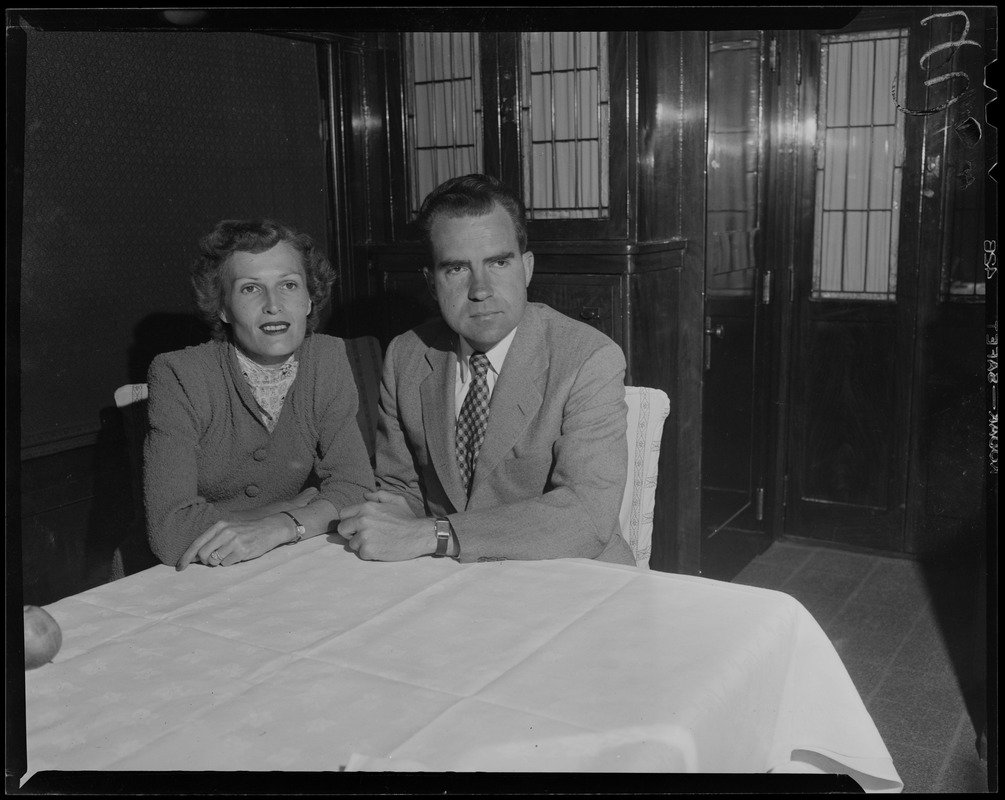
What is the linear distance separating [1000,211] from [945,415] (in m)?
2.95

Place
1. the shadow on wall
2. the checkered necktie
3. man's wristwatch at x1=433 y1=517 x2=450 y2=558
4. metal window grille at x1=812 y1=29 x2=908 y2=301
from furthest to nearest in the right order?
metal window grille at x1=812 y1=29 x2=908 y2=301, the shadow on wall, the checkered necktie, man's wristwatch at x1=433 y1=517 x2=450 y2=558

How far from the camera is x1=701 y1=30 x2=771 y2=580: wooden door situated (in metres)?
3.54

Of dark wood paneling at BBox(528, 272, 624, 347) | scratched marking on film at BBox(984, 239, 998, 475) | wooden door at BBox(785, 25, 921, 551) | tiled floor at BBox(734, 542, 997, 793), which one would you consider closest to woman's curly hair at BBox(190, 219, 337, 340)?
dark wood paneling at BBox(528, 272, 624, 347)

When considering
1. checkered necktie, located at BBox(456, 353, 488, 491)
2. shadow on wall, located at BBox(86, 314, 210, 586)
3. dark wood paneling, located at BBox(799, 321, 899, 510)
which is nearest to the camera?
checkered necktie, located at BBox(456, 353, 488, 491)

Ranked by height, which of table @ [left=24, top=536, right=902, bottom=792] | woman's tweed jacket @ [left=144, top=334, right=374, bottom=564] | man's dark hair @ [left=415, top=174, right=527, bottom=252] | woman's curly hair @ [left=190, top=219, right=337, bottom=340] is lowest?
table @ [left=24, top=536, right=902, bottom=792]

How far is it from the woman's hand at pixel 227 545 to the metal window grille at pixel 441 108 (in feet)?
6.37

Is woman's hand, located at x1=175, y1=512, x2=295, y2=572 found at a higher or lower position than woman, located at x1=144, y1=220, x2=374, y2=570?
lower

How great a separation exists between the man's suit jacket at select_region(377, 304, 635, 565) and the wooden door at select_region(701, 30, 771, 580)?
1.55 m

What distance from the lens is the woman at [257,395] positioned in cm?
211

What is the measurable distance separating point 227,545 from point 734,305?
2.62m

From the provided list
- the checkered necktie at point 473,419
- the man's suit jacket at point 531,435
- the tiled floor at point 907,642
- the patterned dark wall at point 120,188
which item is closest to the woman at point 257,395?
the man's suit jacket at point 531,435

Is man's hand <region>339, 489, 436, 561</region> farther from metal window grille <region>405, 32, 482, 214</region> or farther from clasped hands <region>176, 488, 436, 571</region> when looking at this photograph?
metal window grille <region>405, 32, 482, 214</region>

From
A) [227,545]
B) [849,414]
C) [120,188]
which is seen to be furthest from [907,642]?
[120,188]

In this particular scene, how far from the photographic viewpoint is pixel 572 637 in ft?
4.52
